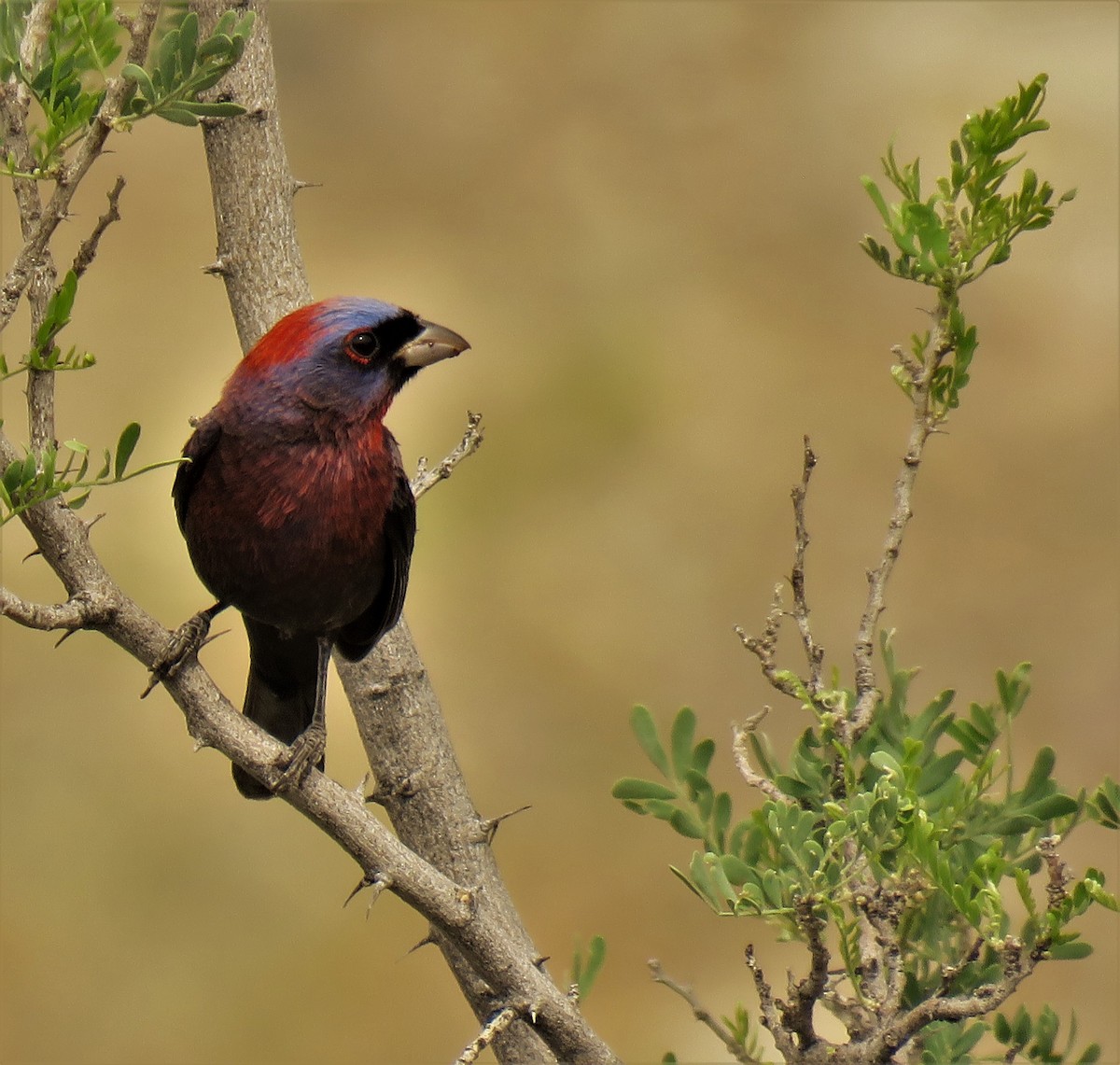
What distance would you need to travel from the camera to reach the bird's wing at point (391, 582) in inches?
114

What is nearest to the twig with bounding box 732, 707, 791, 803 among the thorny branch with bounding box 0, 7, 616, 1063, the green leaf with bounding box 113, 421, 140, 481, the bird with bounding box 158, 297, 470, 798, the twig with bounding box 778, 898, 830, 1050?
the twig with bounding box 778, 898, 830, 1050

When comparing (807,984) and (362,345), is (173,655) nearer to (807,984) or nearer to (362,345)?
(362,345)

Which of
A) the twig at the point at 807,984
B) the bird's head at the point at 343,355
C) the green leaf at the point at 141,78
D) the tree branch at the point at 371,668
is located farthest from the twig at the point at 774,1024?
the green leaf at the point at 141,78

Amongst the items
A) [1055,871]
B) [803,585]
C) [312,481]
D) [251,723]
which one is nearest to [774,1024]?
[1055,871]

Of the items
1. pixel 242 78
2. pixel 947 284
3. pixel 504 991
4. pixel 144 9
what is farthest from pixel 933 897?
pixel 242 78

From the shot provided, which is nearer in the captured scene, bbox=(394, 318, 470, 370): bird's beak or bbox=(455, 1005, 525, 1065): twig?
bbox=(455, 1005, 525, 1065): twig

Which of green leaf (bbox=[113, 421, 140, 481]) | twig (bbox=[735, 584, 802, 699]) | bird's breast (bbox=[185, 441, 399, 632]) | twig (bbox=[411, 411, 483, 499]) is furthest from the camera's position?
twig (bbox=[411, 411, 483, 499])

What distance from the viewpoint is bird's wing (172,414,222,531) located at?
109 inches

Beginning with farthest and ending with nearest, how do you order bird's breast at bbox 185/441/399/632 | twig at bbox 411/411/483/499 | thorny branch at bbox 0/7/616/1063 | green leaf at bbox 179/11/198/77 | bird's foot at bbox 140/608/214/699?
twig at bbox 411/411/483/499 < bird's breast at bbox 185/441/399/632 < bird's foot at bbox 140/608/214/699 < thorny branch at bbox 0/7/616/1063 < green leaf at bbox 179/11/198/77

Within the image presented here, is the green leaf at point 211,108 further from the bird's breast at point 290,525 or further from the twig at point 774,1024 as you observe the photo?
the twig at point 774,1024

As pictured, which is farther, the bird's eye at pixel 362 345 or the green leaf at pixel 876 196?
the bird's eye at pixel 362 345

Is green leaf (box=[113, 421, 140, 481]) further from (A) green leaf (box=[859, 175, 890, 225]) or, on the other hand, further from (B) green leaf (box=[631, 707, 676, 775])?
(A) green leaf (box=[859, 175, 890, 225])

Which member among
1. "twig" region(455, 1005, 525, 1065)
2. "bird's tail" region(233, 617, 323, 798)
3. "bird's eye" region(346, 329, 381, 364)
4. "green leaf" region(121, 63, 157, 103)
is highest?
"bird's eye" region(346, 329, 381, 364)

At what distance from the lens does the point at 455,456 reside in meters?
2.88
